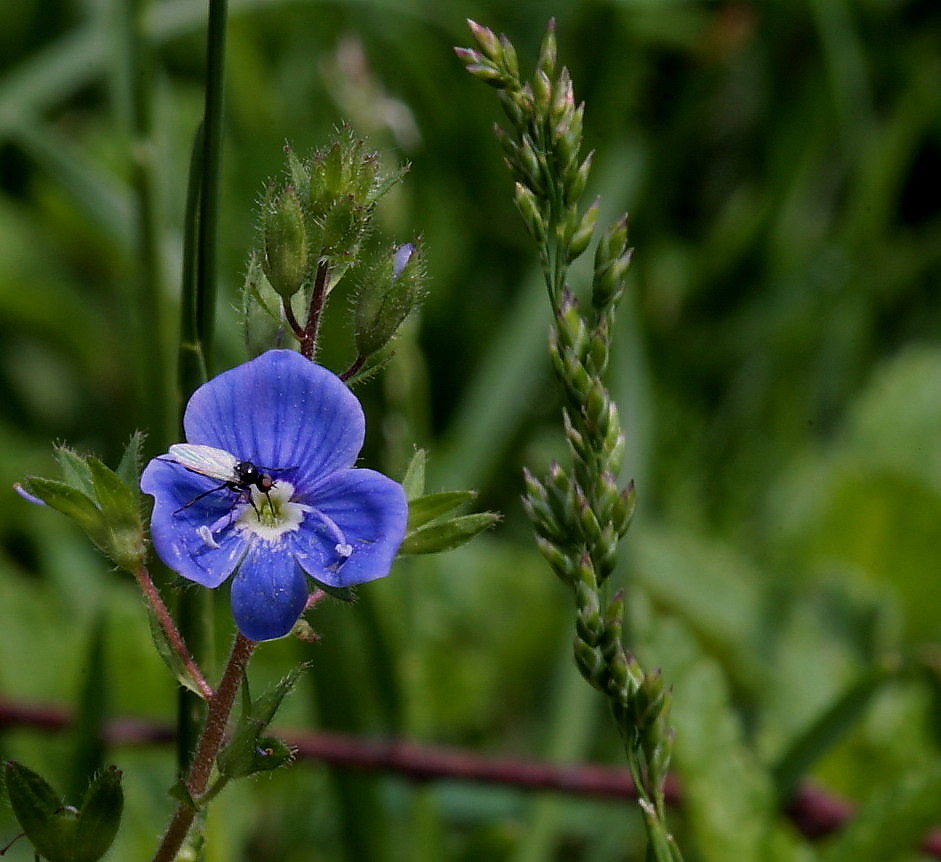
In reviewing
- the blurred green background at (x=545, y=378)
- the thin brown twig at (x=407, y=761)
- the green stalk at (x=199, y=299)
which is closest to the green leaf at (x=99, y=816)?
the green stalk at (x=199, y=299)

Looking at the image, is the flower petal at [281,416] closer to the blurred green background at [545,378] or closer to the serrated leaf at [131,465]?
the serrated leaf at [131,465]

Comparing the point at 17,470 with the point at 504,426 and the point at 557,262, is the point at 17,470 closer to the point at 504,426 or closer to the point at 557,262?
the point at 504,426

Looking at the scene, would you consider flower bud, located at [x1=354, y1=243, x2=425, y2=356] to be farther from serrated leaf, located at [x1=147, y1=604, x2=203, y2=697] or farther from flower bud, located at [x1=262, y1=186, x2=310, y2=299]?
serrated leaf, located at [x1=147, y1=604, x2=203, y2=697]

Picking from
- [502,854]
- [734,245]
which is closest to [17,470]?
[502,854]

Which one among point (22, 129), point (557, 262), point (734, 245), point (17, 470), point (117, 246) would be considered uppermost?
point (557, 262)

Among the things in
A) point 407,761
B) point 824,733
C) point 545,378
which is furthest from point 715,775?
point 545,378
